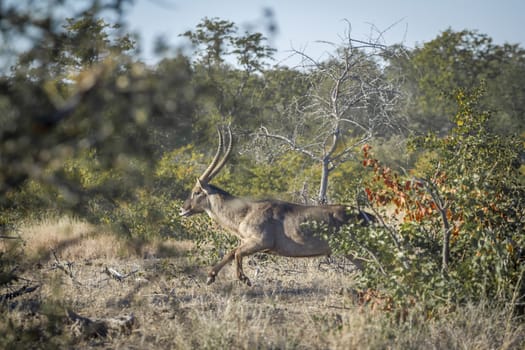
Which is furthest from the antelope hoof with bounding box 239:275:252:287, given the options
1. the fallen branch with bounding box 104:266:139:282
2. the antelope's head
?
the antelope's head

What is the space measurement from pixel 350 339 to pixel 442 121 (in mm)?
36904

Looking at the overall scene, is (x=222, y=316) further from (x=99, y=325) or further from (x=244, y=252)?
(x=244, y=252)

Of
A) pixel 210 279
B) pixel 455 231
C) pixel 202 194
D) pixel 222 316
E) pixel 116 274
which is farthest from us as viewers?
pixel 202 194

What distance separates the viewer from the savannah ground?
547cm

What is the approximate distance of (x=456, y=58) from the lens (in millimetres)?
40844

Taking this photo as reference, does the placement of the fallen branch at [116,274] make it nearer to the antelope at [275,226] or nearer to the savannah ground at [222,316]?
the savannah ground at [222,316]

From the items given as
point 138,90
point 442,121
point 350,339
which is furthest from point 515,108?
point 138,90

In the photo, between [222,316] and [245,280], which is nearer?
[222,316]

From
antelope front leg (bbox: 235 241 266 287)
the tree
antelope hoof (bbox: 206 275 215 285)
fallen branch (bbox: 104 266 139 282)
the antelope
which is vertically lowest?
fallen branch (bbox: 104 266 139 282)

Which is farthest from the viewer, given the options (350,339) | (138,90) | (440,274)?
(440,274)

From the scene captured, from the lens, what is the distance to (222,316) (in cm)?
600

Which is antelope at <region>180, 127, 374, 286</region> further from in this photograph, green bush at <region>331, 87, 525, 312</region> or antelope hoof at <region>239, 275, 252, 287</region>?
green bush at <region>331, 87, 525, 312</region>

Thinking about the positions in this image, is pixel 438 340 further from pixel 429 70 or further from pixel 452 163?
pixel 429 70

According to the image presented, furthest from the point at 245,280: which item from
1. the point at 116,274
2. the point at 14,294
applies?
the point at 14,294
